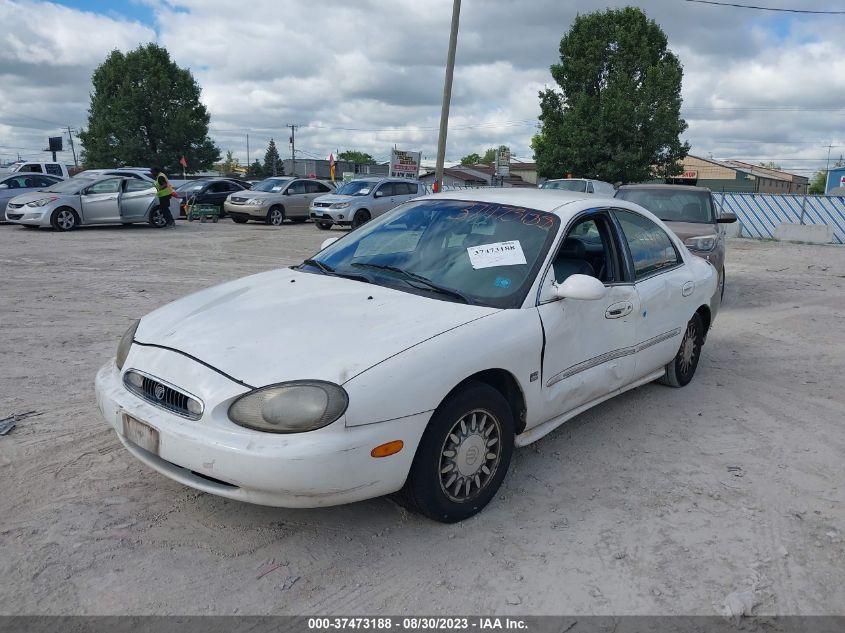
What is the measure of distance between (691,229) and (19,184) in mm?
18788

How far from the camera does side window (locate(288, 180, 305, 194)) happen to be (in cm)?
2250

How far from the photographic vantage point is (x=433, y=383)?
114 inches

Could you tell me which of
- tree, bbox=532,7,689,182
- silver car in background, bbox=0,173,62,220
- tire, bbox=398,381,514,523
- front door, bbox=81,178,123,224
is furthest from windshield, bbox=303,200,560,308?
tree, bbox=532,7,689,182

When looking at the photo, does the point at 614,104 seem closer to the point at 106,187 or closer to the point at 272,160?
the point at 106,187

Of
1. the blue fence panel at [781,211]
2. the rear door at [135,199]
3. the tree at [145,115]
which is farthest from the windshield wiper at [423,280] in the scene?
the tree at [145,115]

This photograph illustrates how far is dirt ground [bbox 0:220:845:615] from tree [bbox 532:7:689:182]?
30746 mm

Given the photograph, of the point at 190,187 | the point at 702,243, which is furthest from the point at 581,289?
the point at 190,187

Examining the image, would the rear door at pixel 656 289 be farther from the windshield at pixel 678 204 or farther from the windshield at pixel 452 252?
the windshield at pixel 678 204

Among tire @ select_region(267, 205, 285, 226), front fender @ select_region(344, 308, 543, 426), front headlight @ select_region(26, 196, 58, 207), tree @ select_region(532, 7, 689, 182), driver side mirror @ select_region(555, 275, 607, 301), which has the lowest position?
tire @ select_region(267, 205, 285, 226)

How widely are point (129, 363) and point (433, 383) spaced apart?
1.48 meters

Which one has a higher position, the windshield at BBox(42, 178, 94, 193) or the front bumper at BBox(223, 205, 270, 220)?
the windshield at BBox(42, 178, 94, 193)

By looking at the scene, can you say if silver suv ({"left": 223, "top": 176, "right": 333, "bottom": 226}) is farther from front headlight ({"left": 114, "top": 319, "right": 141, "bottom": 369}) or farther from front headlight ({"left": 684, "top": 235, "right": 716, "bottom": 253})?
front headlight ({"left": 114, "top": 319, "right": 141, "bottom": 369})

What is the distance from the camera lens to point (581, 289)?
350 centimetres

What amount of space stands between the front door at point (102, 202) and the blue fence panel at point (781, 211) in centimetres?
1891
